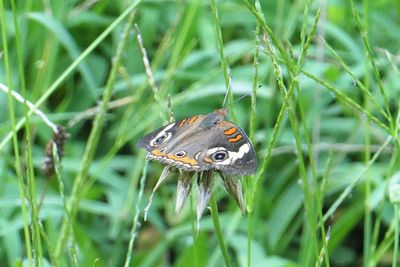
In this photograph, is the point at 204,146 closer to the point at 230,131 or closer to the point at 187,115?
the point at 230,131

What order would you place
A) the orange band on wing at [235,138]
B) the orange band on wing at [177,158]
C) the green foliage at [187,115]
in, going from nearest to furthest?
the orange band on wing at [177,158], the orange band on wing at [235,138], the green foliage at [187,115]

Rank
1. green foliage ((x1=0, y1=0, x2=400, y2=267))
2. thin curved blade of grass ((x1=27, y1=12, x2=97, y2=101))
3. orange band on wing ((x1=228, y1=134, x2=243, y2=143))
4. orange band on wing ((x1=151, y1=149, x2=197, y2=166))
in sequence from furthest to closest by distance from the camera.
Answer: thin curved blade of grass ((x1=27, y1=12, x2=97, y2=101)) → green foliage ((x1=0, y1=0, x2=400, y2=267)) → orange band on wing ((x1=228, y1=134, x2=243, y2=143)) → orange band on wing ((x1=151, y1=149, x2=197, y2=166))

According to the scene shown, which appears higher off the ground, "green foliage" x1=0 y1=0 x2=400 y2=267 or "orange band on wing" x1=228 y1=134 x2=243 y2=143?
"orange band on wing" x1=228 y1=134 x2=243 y2=143

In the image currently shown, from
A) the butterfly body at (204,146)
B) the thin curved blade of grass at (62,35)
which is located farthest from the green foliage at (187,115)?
the butterfly body at (204,146)

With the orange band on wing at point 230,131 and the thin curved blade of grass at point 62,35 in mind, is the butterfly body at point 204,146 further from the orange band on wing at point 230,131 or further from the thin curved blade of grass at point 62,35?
the thin curved blade of grass at point 62,35

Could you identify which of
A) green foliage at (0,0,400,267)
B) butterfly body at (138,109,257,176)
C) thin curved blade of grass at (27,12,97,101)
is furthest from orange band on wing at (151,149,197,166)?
thin curved blade of grass at (27,12,97,101)

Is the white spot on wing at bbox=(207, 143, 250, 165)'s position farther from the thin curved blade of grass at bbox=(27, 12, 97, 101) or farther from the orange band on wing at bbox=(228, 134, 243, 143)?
the thin curved blade of grass at bbox=(27, 12, 97, 101)

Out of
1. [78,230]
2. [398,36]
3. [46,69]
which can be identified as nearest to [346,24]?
[398,36]

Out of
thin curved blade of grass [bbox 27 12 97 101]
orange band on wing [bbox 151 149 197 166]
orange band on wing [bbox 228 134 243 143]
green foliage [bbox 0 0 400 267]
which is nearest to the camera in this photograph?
orange band on wing [bbox 151 149 197 166]
